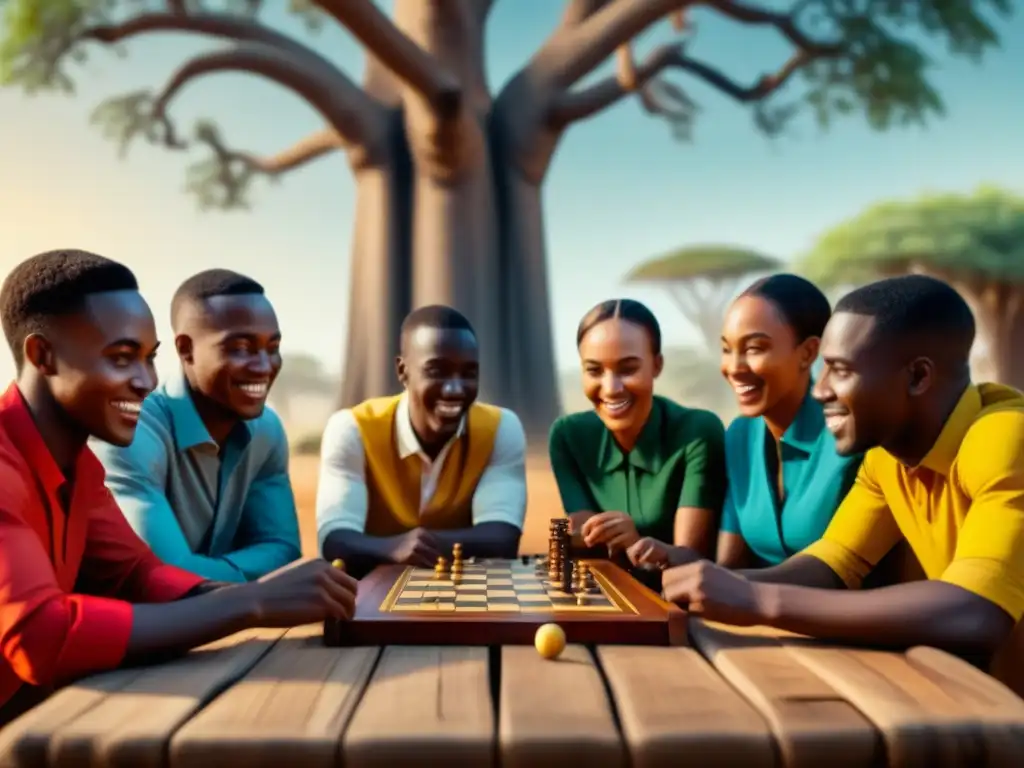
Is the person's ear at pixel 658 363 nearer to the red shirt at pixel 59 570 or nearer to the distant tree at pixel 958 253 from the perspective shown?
the red shirt at pixel 59 570

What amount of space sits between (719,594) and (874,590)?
11.8 inches

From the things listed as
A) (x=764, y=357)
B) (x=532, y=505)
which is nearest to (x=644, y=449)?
(x=764, y=357)

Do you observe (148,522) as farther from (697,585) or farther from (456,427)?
(697,585)

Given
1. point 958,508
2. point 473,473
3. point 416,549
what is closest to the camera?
point 958,508

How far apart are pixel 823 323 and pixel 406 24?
827cm

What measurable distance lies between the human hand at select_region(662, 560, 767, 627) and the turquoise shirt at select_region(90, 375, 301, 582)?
1.50 meters

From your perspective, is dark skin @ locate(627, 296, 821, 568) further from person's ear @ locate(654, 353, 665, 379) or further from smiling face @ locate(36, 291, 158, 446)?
smiling face @ locate(36, 291, 158, 446)

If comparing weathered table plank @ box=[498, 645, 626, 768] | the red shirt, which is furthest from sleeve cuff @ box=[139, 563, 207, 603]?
weathered table plank @ box=[498, 645, 626, 768]

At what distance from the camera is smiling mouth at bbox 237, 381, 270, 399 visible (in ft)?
10.1

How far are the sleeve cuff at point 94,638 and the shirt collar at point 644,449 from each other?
2063mm

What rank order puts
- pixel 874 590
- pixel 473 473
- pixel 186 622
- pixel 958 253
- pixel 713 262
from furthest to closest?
pixel 713 262
pixel 958 253
pixel 473 473
pixel 874 590
pixel 186 622

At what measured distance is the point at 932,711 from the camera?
4.96ft

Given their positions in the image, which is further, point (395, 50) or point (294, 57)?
point (294, 57)

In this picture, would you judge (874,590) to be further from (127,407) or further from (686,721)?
(127,407)
